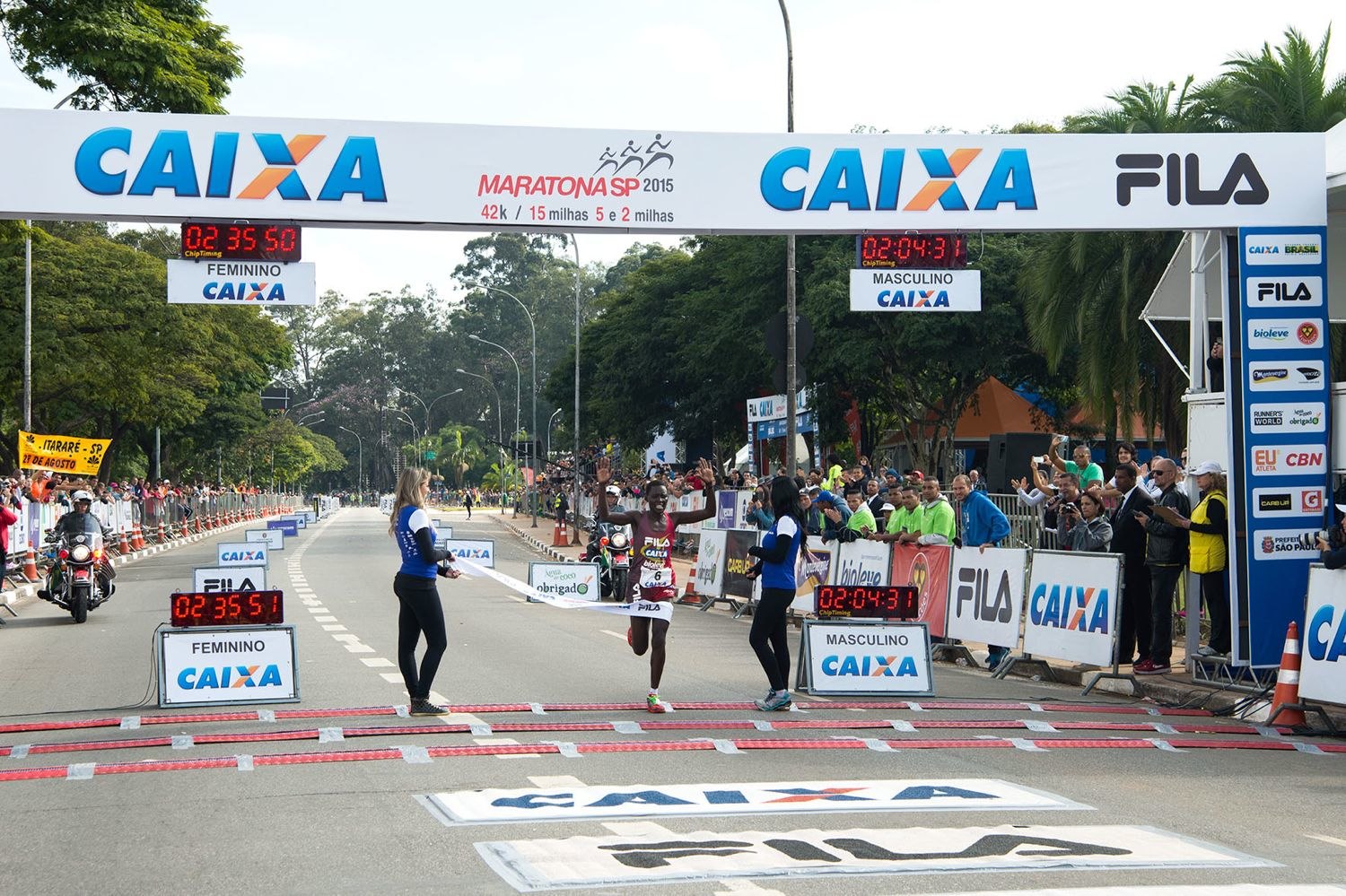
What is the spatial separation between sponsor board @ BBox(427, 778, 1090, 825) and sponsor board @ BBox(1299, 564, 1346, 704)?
4.09 meters

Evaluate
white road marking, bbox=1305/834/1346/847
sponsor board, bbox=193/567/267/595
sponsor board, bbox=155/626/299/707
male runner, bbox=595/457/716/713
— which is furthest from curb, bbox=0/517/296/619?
white road marking, bbox=1305/834/1346/847

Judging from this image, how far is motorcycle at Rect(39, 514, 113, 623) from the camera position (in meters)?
21.5

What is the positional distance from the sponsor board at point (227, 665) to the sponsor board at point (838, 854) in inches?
222

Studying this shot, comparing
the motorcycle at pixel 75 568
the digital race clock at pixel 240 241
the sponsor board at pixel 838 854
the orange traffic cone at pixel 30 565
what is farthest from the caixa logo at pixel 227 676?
the orange traffic cone at pixel 30 565

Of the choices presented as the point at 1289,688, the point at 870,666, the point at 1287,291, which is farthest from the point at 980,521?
the point at 1289,688

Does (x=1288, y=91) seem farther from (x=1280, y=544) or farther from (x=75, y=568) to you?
(x=75, y=568)

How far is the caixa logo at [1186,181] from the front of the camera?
1388 cm

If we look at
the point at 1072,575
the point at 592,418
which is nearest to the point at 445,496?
the point at 592,418

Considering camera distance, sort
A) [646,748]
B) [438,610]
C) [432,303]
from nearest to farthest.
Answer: [646,748] → [438,610] → [432,303]

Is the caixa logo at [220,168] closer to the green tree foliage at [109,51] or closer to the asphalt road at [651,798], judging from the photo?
the asphalt road at [651,798]

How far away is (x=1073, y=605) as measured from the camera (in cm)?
1466

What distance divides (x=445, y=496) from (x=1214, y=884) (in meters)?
128

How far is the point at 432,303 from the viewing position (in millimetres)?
143750

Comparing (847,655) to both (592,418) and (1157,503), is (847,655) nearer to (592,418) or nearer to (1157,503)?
(1157,503)
